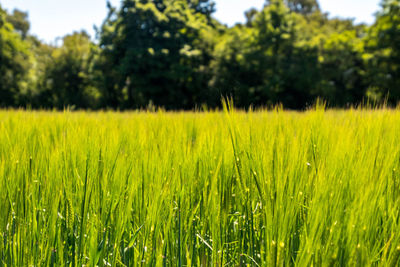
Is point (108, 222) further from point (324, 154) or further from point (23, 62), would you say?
point (23, 62)

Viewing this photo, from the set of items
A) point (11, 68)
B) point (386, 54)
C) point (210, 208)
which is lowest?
point (210, 208)

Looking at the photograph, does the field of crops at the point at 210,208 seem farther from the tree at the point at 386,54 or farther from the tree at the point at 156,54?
the tree at the point at 386,54

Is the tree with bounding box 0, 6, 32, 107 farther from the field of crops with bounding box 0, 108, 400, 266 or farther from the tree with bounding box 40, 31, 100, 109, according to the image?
the field of crops with bounding box 0, 108, 400, 266

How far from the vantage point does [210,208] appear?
1312 millimetres

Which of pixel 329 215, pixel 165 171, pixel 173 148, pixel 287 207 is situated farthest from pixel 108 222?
pixel 329 215

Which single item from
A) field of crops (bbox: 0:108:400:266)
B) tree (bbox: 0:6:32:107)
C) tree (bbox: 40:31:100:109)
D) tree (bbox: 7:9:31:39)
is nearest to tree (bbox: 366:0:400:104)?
tree (bbox: 40:31:100:109)

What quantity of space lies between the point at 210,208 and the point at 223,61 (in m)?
20.0

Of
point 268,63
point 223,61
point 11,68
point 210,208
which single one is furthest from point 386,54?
point 11,68

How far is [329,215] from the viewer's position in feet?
3.36

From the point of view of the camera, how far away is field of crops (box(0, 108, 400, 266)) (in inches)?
39.7

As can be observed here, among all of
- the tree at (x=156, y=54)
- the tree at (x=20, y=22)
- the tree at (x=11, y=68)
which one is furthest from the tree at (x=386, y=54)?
the tree at (x=20, y=22)

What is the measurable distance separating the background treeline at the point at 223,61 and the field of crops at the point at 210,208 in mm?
17218

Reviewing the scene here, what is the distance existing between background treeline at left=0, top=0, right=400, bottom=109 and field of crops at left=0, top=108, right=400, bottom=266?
17218mm

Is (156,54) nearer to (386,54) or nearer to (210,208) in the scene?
(386,54)
